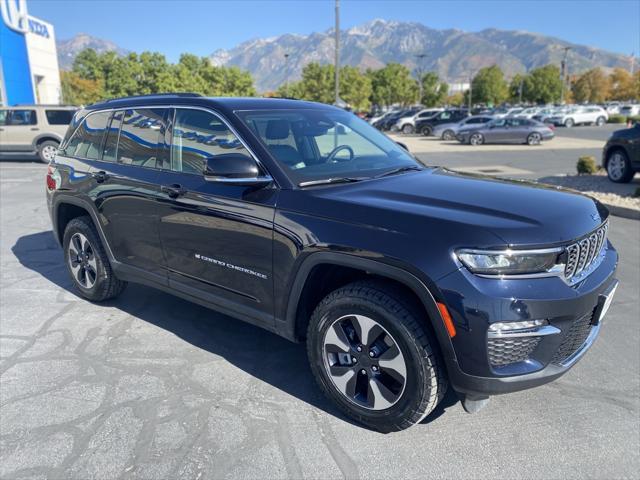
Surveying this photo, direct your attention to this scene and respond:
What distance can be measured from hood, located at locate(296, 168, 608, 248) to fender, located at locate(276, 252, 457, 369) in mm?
199

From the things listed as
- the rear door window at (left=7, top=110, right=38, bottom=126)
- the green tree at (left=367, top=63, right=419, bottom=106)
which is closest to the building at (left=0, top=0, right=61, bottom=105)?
the rear door window at (left=7, top=110, right=38, bottom=126)

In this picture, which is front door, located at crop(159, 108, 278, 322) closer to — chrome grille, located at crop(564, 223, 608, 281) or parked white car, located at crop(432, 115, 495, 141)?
chrome grille, located at crop(564, 223, 608, 281)

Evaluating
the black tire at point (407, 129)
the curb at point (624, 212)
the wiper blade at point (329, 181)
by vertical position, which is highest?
the wiper blade at point (329, 181)

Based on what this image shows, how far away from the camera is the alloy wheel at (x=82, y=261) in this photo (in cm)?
454

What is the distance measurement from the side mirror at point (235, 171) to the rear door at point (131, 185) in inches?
33.9

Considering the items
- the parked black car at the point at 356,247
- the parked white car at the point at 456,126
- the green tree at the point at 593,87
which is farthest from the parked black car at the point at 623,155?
the green tree at the point at 593,87

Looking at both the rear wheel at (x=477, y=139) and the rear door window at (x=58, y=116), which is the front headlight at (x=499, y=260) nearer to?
the rear door window at (x=58, y=116)

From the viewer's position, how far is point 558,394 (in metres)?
3.21

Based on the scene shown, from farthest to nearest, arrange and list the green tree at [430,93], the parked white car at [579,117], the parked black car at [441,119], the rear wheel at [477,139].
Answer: the green tree at [430,93]
the parked white car at [579,117]
the parked black car at [441,119]
the rear wheel at [477,139]

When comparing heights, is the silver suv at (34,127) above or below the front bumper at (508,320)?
above

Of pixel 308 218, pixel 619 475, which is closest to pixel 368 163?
pixel 308 218

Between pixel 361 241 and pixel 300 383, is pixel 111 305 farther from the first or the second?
pixel 361 241

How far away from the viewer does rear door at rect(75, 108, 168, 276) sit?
12.3 ft

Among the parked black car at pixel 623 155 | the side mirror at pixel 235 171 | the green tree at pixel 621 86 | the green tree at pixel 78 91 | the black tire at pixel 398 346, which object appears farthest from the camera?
the green tree at pixel 621 86
